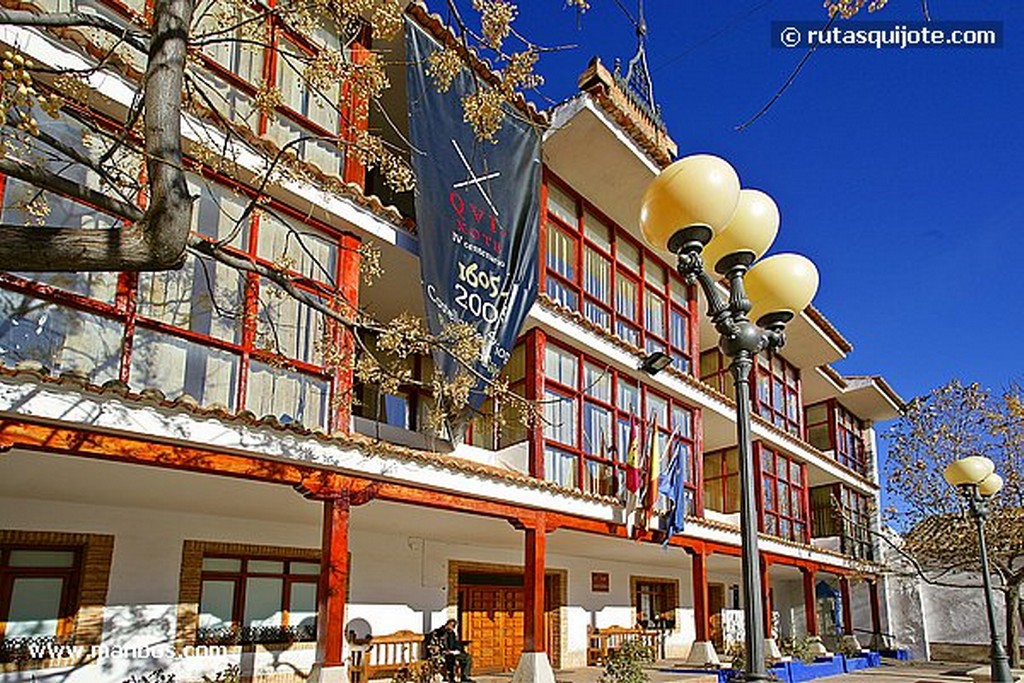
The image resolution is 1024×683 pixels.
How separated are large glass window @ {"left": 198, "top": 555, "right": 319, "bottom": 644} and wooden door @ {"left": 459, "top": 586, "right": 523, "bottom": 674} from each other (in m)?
3.80

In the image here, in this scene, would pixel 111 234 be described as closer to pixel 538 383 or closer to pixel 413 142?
pixel 413 142

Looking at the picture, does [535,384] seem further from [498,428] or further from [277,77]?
[277,77]

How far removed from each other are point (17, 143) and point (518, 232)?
7155 mm

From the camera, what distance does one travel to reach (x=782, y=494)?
2316 cm

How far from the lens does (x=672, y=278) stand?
19.0 metres

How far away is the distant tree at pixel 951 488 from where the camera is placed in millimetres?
21438

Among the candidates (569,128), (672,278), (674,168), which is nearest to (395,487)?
(674,168)

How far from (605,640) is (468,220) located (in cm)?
1064

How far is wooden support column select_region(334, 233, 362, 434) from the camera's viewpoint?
396 inches

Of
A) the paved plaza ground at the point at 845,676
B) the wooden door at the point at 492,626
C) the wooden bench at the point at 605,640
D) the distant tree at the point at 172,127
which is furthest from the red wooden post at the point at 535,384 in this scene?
the wooden bench at the point at 605,640

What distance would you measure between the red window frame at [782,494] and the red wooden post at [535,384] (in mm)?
10415

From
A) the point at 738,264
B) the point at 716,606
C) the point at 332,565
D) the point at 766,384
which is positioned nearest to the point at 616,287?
the point at 332,565

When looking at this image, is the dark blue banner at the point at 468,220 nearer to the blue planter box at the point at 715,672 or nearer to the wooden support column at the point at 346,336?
the wooden support column at the point at 346,336

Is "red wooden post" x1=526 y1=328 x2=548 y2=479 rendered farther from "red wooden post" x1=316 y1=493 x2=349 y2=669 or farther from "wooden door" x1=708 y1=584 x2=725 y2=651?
"wooden door" x1=708 y1=584 x2=725 y2=651
